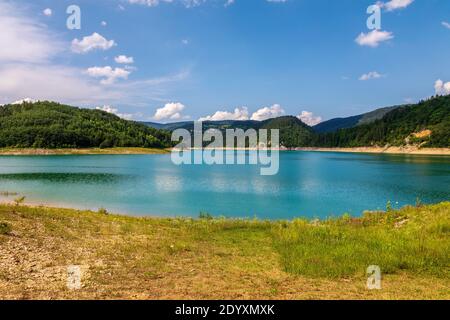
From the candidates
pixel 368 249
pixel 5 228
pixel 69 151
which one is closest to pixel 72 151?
pixel 69 151

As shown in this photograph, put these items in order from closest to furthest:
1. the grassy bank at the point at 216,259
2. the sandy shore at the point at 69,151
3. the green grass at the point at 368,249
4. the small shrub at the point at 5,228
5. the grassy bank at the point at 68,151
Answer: the grassy bank at the point at 216,259
the green grass at the point at 368,249
the small shrub at the point at 5,228
the sandy shore at the point at 69,151
the grassy bank at the point at 68,151

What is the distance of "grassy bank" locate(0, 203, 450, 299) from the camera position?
930cm

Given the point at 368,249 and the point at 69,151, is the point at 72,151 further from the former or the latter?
the point at 368,249

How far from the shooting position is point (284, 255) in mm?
13242

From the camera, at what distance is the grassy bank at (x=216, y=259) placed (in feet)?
30.5

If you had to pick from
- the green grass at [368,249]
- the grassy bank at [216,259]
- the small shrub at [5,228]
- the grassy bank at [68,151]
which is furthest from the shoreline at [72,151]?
the green grass at [368,249]

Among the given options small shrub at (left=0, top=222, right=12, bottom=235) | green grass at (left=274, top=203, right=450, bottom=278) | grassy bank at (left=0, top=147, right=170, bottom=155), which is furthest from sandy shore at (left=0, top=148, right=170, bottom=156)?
green grass at (left=274, top=203, right=450, bottom=278)

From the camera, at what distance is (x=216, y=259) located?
12.9 metres

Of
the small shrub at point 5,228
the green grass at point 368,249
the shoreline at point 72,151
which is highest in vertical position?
the shoreline at point 72,151

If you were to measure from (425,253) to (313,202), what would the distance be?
25565 mm

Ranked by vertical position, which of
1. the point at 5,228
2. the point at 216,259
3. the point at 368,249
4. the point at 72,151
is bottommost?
the point at 216,259

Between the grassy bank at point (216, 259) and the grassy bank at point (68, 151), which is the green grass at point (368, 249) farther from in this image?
the grassy bank at point (68, 151)

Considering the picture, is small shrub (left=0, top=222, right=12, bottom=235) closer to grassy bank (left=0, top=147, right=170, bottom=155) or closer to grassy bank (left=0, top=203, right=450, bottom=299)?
grassy bank (left=0, top=203, right=450, bottom=299)

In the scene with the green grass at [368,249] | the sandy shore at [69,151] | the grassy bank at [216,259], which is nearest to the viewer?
the grassy bank at [216,259]
